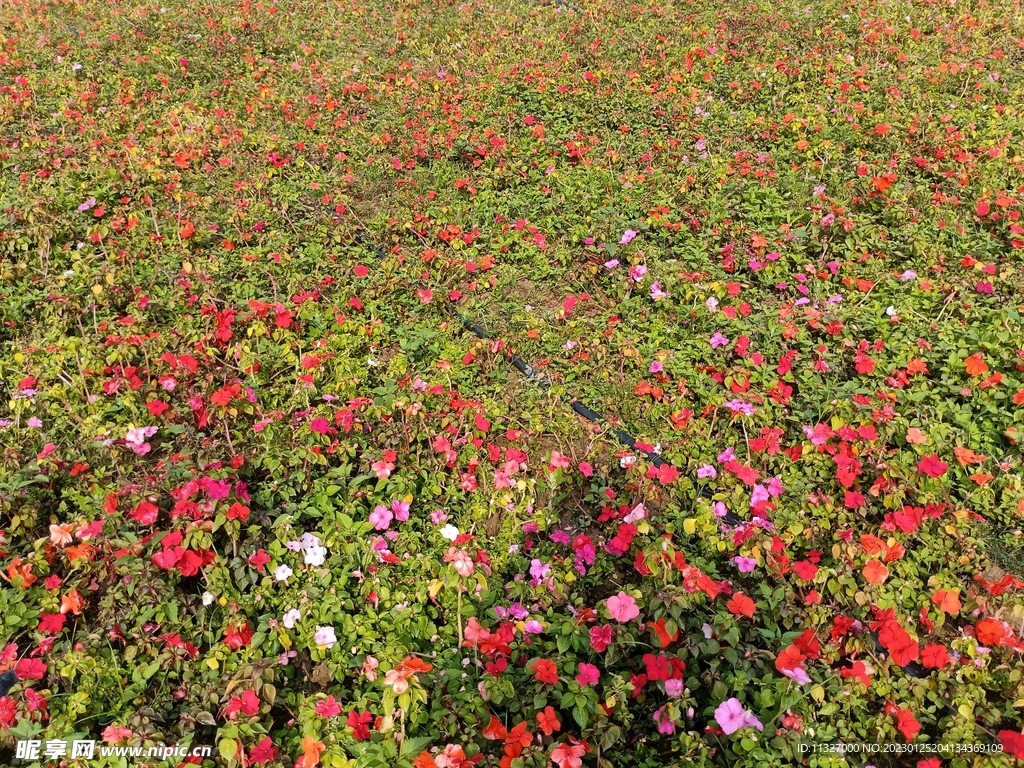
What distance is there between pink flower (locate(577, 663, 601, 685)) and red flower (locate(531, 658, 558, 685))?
95 mm

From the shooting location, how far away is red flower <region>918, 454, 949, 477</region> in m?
2.81

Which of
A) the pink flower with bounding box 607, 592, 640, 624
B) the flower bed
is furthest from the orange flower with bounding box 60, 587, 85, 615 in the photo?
the pink flower with bounding box 607, 592, 640, 624

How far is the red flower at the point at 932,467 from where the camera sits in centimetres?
281

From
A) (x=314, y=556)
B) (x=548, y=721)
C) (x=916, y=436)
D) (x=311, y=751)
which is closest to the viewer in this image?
(x=311, y=751)

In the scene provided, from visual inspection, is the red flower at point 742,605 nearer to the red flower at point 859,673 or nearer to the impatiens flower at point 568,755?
the red flower at point 859,673

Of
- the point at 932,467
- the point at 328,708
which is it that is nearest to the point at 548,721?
the point at 328,708

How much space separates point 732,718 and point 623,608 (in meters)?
0.51

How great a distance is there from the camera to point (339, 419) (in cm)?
333

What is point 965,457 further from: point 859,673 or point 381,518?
point 381,518

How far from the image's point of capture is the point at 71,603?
8.21 ft

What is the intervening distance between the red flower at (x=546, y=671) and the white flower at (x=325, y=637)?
2.66 feet

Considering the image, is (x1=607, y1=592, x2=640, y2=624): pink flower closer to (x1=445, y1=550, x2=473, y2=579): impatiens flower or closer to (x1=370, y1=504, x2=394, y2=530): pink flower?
(x1=445, y1=550, x2=473, y2=579): impatiens flower

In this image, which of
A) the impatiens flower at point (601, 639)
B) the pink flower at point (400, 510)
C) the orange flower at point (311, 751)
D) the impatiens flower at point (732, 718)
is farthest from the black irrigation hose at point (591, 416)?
the orange flower at point (311, 751)

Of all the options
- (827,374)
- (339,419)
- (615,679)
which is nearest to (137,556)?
(339,419)
